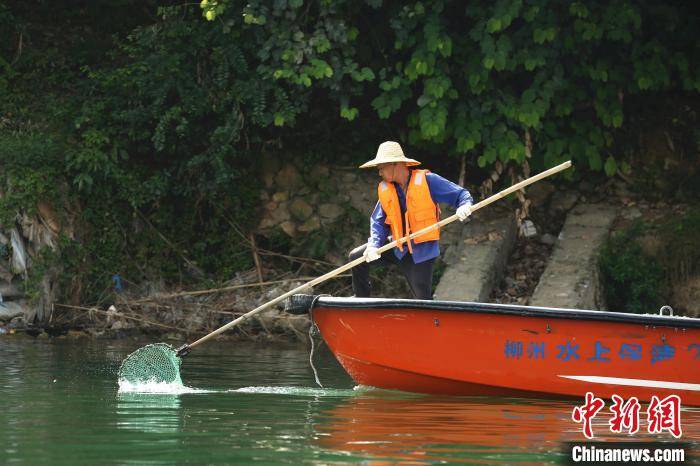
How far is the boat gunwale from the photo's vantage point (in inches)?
328

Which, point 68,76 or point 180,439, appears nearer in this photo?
point 180,439

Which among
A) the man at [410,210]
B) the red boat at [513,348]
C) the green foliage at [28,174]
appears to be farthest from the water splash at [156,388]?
the green foliage at [28,174]

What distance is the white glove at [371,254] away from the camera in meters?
9.09

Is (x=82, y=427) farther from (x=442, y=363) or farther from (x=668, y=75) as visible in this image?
(x=668, y=75)

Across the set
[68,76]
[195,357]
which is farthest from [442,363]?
[68,76]

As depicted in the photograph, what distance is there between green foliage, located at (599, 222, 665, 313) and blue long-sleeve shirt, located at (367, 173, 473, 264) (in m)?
3.66

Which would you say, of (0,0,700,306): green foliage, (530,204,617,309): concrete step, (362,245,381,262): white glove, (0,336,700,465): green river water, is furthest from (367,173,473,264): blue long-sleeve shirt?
(0,0,700,306): green foliage

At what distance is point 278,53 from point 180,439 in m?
6.79

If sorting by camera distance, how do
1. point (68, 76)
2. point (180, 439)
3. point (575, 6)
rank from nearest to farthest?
point (180, 439)
point (575, 6)
point (68, 76)

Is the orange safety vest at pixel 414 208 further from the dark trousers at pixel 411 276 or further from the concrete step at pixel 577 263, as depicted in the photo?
the concrete step at pixel 577 263

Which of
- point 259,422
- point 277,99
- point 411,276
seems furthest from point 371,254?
point 277,99

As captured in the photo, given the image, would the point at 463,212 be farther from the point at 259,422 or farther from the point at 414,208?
the point at 259,422

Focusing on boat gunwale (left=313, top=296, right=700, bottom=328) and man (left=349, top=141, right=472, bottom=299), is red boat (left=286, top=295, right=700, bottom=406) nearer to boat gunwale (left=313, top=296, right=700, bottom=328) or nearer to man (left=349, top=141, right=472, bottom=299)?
boat gunwale (left=313, top=296, right=700, bottom=328)

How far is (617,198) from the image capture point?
13.8 meters
